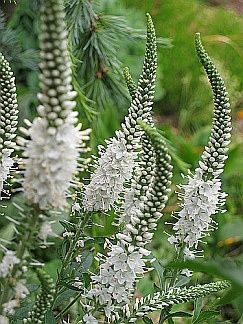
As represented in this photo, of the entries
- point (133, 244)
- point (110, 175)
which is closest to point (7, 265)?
point (133, 244)

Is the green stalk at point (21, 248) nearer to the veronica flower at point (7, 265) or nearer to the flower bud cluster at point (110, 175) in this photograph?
the veronica flower at point (7, 265)

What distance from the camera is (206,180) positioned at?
6.05ft

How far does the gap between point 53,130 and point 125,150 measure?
496 millimetres

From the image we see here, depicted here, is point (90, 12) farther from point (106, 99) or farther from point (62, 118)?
point (62, 118)

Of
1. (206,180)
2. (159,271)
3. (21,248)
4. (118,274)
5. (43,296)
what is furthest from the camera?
(159,271)

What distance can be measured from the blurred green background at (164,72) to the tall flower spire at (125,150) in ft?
1.21

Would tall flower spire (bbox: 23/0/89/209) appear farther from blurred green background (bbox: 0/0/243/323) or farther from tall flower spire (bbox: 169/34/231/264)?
tall flower spire (bbox: 169/34/231/264)

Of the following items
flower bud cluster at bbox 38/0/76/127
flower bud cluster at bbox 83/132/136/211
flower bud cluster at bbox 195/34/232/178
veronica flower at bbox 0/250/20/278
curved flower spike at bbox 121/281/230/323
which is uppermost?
flower bud cluster at bbox 38/0/76/127

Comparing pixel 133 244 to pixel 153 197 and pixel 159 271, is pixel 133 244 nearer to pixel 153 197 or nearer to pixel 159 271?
pixel 153 197

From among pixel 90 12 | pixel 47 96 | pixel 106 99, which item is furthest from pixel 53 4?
pixel 106 99

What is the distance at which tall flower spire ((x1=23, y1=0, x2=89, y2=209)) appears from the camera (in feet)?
3.85

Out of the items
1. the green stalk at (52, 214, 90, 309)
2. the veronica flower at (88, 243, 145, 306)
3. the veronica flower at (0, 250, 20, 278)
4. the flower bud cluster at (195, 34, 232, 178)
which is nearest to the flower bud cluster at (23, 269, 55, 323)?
the veronica flower at (0, 250, 20, 278)

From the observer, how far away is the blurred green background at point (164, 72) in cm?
280

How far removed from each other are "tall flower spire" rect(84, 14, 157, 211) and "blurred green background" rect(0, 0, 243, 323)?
37 cm
